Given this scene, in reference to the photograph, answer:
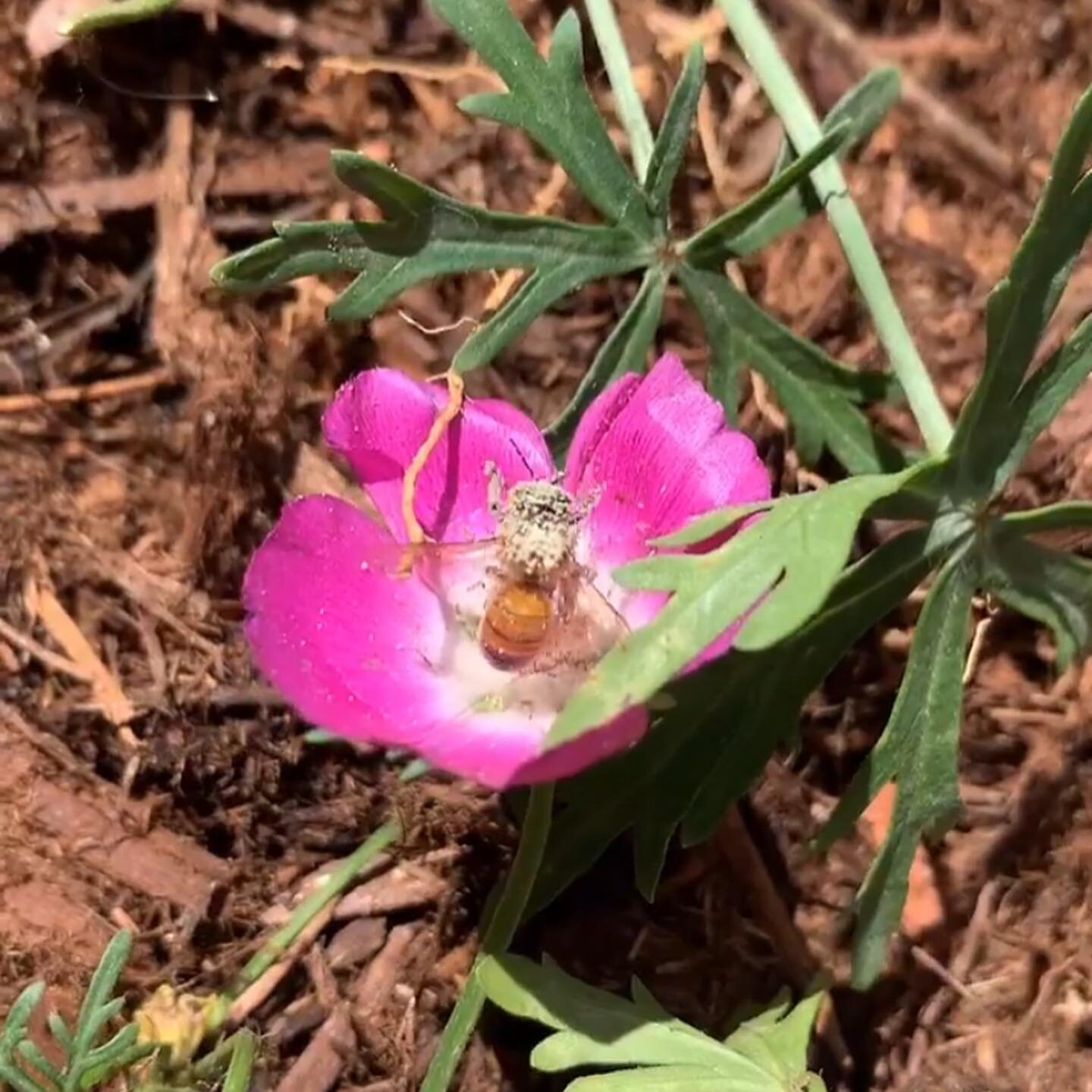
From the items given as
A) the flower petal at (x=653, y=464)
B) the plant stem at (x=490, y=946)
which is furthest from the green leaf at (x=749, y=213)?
the plant stem at (x=490, y=946)

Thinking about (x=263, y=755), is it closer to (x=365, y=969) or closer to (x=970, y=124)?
(x=365, y=969)

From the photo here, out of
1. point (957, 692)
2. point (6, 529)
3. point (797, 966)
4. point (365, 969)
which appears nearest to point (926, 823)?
point (957, 692)

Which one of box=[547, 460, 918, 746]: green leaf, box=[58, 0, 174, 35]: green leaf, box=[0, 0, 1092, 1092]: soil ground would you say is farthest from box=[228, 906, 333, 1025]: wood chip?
box=[58, 0, 174, 35]: green leaf

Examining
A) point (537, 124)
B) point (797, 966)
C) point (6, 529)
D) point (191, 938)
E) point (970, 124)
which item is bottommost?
point (797, 966)

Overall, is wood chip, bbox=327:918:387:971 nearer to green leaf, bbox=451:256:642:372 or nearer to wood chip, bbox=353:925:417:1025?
wood chip, bbox=353:925:417:1025

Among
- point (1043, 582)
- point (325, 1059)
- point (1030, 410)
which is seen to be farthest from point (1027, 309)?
point (325, 1059)

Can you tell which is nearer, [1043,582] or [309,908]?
[1043,582]

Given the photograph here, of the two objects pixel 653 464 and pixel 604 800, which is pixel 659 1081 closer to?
pixel 604 800
